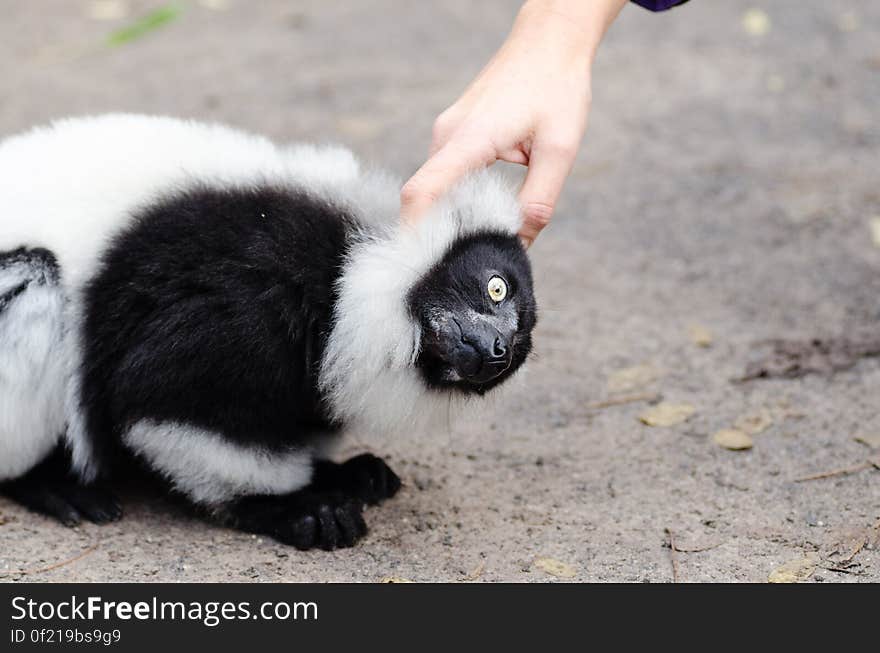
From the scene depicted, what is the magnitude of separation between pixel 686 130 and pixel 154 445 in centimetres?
488

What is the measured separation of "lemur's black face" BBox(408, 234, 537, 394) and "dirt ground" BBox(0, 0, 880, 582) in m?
0.61

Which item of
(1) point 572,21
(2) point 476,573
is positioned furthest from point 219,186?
(2) point 476,573

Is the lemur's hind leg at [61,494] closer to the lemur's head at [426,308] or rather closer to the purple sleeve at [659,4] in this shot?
the lemur's head at [426,308]

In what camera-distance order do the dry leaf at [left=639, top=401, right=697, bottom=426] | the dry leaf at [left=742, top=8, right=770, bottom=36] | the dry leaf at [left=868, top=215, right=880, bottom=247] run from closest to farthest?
1. the dry leaf at [left=639, top=401, right=697, bottom=426]
2. the dry leaf at [left=868, top=215, right=880, bottom=247]
3. the dry leaf at [left=742, top=8, right=770, bottom=36]

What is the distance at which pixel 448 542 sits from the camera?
13.6 ft

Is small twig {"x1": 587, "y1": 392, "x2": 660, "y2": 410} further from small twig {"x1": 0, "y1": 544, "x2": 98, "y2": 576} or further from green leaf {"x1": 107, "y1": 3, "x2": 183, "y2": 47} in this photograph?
green leaf {"x1": 107, "y1": 3, "x2": 183, "y2": 47}

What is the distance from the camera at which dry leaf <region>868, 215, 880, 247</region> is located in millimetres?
6415

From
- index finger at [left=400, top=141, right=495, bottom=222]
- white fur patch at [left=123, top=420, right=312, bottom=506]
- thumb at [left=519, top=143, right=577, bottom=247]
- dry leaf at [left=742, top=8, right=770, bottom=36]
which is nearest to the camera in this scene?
index finger at [left=400, top=141, right=495, bottom=222]

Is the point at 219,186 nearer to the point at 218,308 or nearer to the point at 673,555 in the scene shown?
the point at 218,308

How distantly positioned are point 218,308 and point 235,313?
0.07m

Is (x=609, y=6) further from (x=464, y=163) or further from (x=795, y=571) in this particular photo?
(x=795, y=571)

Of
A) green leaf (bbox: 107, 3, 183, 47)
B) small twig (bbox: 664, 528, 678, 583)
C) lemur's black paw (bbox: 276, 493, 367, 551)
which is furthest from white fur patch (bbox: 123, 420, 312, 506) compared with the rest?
green leaf (bbox: 107, 3, 183, 47)
